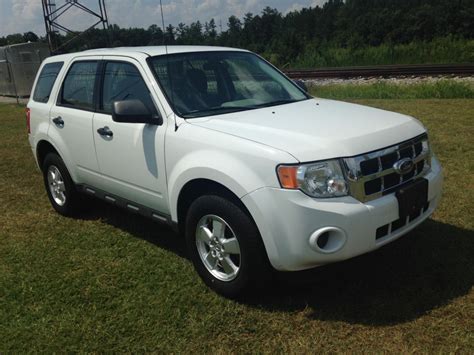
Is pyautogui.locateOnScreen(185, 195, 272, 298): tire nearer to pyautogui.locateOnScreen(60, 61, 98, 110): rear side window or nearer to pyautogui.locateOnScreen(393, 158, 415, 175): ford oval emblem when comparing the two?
pyautogui.locateOnScreen(393, 158, 415, 175): ford oval emblem

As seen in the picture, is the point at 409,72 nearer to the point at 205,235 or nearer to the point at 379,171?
the point at 379,171

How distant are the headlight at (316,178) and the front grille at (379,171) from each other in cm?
6

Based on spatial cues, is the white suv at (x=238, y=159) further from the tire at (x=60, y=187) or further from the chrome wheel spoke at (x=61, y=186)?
the chrome wheel spoke at (x=61, y=186)

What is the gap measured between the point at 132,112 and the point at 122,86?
745mm

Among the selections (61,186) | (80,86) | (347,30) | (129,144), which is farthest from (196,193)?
(347,30)

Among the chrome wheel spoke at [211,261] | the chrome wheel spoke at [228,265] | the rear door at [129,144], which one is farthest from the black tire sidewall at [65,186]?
the chrome wheel spoke at [228,265]

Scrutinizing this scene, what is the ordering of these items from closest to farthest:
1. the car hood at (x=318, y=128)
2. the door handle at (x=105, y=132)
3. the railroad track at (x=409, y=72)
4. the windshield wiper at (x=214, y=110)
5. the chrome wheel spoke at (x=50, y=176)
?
the car hood at (x=318, y=128), the windshield wiper at (x=214, y=110), the door handle at (x=105, y=132), the chrome wheel spoke at (x=50, y=176), the railroad track at (x=409, y=72)

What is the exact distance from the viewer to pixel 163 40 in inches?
176

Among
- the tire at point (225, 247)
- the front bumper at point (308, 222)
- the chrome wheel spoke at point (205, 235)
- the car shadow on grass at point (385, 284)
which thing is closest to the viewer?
the front bumper at point (308, 222)

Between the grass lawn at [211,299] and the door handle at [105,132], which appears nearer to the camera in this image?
the grass lawn at [211,299]

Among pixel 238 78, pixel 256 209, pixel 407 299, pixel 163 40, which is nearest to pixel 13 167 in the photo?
pixel 163 40

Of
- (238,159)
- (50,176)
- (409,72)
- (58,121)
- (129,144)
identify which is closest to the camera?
(238,159)

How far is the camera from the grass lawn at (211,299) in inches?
120

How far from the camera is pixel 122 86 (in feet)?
13.9
